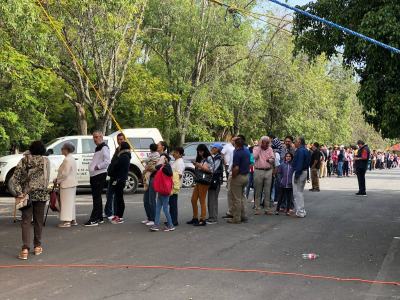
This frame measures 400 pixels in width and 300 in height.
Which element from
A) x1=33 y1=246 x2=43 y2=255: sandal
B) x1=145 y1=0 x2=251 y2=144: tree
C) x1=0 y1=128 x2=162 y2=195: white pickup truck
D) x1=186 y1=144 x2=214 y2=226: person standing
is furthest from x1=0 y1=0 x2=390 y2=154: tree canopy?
x1=33 y1=246 x2=43 y2=255: sandal

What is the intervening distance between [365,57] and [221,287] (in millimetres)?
5080

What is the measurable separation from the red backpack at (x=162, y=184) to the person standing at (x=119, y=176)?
115 cm

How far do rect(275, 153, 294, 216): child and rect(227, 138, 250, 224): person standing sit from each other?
1923 millimetres

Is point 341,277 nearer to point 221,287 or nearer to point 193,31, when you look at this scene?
point 221,287

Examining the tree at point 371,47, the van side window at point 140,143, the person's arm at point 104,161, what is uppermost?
the tree at point 371,47

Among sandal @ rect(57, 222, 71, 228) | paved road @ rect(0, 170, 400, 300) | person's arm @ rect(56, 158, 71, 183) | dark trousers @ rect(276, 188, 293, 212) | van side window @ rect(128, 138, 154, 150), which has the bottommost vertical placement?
paved road @ rect(0, 170, 400, 300)

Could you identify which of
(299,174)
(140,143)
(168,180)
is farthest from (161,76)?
(168,180)

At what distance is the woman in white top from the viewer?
1009cm

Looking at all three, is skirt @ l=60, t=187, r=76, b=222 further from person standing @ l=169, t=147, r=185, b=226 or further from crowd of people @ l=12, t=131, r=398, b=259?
person standing @ l=169, t=147, r=185, b=226

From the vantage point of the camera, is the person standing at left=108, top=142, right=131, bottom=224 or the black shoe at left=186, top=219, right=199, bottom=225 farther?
the person standing at left=108, top=142, right=131, bottom=224

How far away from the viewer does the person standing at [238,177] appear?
420 inches

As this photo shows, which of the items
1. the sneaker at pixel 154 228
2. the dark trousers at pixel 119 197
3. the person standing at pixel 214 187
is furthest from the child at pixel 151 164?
the person standing at pixel 214 187

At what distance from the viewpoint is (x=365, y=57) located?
9023 mm

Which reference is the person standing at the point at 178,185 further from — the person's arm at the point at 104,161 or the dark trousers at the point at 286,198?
the dark trousers at the point at 286,198
